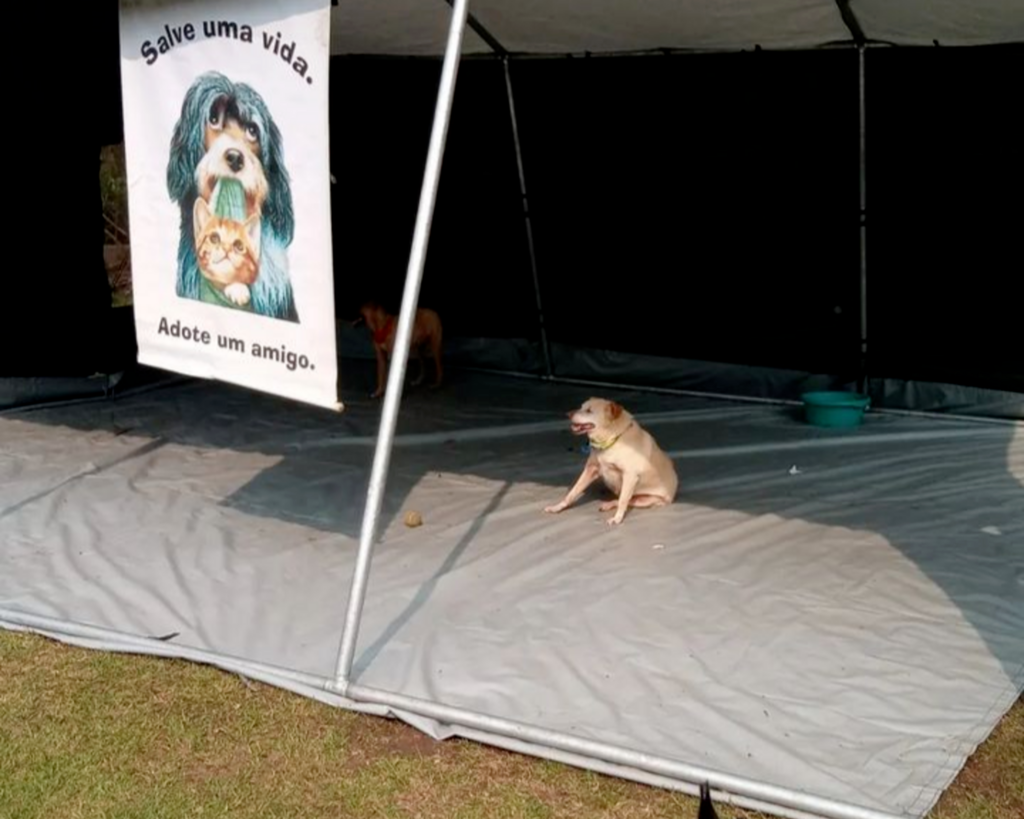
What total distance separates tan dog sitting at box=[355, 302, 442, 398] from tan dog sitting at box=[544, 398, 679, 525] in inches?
113

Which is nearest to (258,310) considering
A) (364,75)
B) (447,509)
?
(447,509)

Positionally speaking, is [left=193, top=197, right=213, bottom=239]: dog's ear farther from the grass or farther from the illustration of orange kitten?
the grass

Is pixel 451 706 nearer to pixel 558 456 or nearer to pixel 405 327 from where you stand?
pixel 405 327

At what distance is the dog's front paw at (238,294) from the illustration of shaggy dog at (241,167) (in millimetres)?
32

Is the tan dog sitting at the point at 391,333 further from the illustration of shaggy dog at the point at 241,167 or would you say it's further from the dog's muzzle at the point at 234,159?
the dog's muzzle at the point at 234,159

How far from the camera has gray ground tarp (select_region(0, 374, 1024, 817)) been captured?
13.4 ft

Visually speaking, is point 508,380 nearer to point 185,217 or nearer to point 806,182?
point 806,182

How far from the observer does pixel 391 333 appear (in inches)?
346

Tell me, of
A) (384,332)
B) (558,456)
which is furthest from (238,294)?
(384,332)

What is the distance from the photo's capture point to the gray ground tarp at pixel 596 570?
13.4 ft

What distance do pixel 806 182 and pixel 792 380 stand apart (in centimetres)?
122

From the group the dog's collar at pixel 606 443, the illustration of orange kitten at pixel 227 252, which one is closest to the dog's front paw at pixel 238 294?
the illustration of orange kitten at pixel 227 252

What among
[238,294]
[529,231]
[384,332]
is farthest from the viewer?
[529,231]

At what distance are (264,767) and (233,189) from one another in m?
1.87
